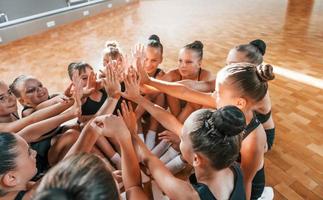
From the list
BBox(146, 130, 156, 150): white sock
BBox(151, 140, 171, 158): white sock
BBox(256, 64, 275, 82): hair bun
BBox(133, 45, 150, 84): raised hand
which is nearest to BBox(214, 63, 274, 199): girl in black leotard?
BBox(256, 64, 275, 82): hair bun

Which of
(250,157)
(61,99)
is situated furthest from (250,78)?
(61,99)

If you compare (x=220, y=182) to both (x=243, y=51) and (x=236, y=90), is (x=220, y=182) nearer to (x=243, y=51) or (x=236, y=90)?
(x=236, y=90)

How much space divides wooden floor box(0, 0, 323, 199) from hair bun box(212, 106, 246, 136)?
1.01m

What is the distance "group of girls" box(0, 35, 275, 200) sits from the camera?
67 centimetres

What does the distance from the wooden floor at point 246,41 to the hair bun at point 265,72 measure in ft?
2.84

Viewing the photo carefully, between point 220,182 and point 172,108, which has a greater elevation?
point 220,182

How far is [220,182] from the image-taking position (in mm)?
897

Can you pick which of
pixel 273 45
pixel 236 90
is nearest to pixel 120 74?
pixel 236 90

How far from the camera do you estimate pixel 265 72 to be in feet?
3.74

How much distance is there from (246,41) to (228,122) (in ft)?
13.4

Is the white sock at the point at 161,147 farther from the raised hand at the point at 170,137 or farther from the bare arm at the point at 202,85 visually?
the bare arm at the point at 202,85

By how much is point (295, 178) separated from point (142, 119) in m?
1.20

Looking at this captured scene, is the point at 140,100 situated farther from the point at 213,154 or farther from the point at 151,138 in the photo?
the point at 213,154

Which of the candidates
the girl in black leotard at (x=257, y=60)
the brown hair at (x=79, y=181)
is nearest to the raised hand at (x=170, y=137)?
the girl in black leotard at (x=257, y=60)
